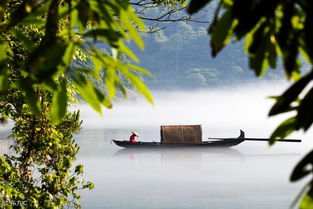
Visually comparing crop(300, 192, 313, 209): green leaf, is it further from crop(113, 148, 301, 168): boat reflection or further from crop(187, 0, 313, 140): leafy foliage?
crop(113, 148, 301, 168): boat reflection

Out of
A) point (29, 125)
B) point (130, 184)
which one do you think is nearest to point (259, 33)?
point (29, 125)

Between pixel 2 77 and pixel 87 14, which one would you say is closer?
pixel 87 14

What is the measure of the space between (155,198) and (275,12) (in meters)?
37.5

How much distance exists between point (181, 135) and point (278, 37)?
5637 cm

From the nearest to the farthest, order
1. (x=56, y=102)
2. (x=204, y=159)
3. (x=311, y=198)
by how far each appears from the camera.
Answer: (x=311, y=198), (x=56, y=102), (x=204, y=159)

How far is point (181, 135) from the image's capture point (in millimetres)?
57938

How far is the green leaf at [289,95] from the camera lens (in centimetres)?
160

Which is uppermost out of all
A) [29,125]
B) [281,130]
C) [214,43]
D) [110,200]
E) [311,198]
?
[110,200]

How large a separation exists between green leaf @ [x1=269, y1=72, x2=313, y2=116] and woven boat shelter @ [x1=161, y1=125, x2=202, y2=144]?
54.9 m

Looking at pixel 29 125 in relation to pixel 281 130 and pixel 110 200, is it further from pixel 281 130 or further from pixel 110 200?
pixel 110 200

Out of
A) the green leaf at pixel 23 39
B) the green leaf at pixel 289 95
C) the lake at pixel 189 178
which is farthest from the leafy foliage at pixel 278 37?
the lake at pixel 189 178

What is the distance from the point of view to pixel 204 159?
216 feet

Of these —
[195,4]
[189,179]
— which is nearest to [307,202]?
[195,4]

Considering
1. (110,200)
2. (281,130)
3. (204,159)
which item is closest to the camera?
(281,130)
